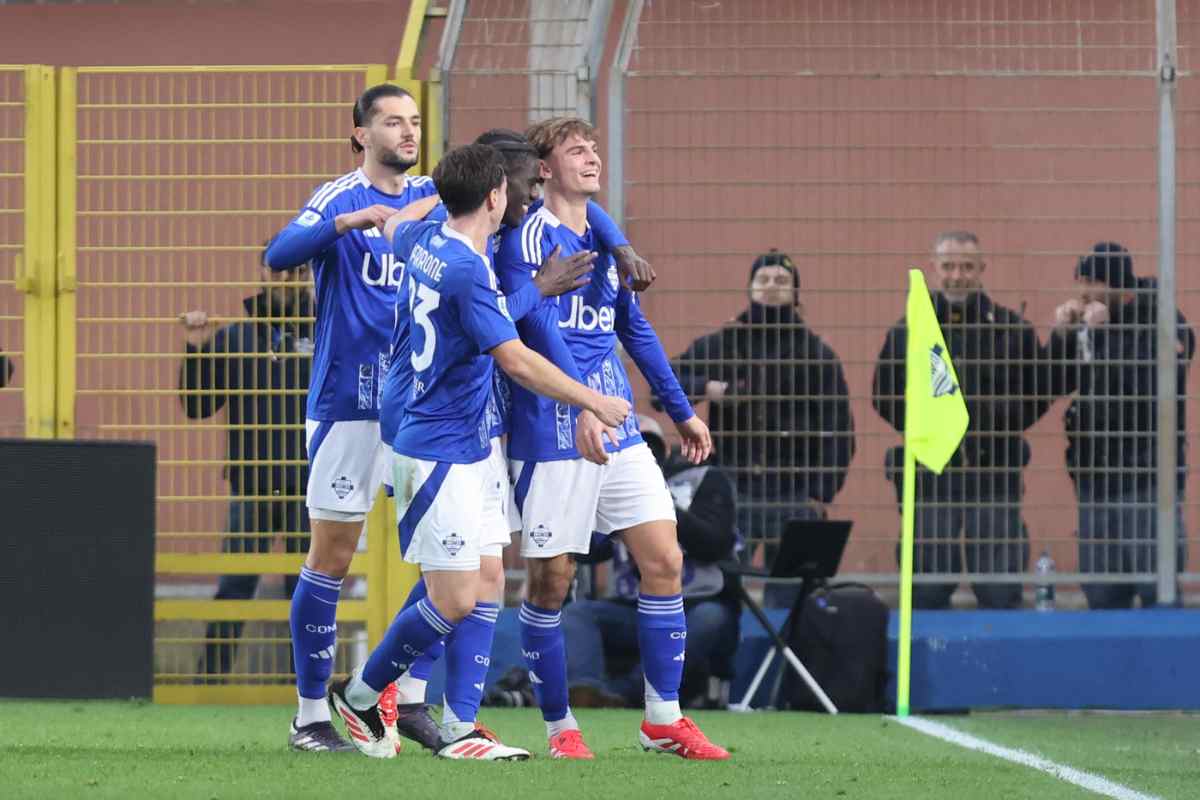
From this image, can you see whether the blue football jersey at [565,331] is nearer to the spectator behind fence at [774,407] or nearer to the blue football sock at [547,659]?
the blue football sock at [547,659]

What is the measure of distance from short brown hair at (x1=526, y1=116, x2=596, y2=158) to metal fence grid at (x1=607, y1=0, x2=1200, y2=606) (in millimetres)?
2975

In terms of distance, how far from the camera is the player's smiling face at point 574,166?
23.6 feet

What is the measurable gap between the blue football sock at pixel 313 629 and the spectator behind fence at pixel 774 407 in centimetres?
318

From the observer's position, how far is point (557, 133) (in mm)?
7215

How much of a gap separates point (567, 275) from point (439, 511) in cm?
85

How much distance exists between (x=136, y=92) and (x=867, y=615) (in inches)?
167

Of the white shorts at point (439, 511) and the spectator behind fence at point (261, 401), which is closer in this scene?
the white shorts at point (439, 511)

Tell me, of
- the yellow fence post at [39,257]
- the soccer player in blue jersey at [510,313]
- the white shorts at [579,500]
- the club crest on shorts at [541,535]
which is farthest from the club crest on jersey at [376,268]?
the yellow fence post at [39,257]

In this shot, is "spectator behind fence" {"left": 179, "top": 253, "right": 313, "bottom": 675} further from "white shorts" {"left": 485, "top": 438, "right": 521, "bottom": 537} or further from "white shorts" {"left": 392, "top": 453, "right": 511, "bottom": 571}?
"white shorts" {"left": 392, "top": 453, "right": 511, "bottom": 571}

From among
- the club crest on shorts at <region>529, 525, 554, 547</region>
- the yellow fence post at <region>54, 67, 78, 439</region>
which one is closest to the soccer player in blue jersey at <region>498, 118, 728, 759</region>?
the club crest on shorts at <region>529, 525, 554, 547</region>

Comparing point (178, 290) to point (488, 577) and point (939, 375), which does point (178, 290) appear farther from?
point (488, 577)

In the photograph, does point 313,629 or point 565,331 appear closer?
point 565,331

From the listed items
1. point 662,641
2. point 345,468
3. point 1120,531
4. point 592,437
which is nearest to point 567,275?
point 592,437

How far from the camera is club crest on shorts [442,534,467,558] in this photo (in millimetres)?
6516
